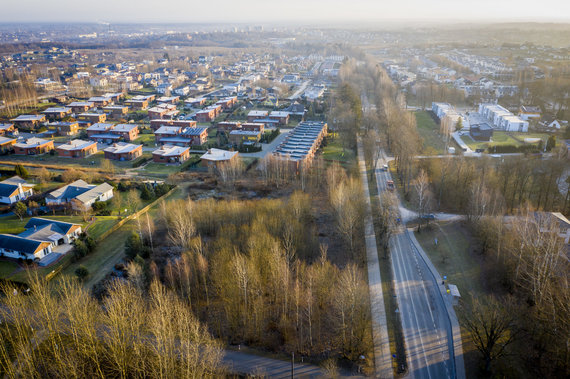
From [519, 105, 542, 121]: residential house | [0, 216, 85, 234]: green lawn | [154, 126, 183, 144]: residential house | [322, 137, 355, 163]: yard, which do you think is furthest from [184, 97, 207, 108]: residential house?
[519, 105, 542, 121]: residential house

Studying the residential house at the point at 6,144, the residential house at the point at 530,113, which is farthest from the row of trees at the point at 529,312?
the residential house at the point at 6,144

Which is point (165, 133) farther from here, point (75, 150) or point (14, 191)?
point (14, 191)

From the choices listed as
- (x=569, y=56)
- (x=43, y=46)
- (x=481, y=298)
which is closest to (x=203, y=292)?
(x=481, y=298)

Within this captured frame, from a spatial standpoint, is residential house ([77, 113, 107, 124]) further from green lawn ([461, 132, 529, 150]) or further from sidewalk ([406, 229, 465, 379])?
green lawn ([461, 132, 529, 150])

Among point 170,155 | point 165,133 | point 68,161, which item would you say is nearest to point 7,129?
point 68,161

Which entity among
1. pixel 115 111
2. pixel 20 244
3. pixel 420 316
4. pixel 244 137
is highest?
pixel 115 111

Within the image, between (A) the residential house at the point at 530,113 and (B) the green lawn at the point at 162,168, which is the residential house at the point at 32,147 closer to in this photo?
A: (B) the green lawn at the point at 162,168
